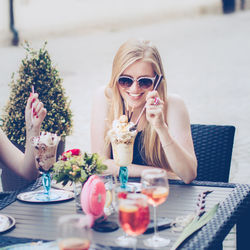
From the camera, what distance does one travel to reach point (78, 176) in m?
1.92

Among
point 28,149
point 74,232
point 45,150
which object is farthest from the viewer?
point 28,149

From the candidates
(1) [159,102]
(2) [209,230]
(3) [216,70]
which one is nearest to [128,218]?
(2) [209,230]

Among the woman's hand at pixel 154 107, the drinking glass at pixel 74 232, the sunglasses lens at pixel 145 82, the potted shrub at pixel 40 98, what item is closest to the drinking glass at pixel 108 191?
the woman's hand at pixel 154 107

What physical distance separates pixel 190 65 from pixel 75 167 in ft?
36.8

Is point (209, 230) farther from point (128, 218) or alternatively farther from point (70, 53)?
point (70, 53)

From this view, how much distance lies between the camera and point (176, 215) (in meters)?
1.91

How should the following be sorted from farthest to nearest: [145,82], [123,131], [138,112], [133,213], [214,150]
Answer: [214,150]
[138,112]
[145,82]
[123,131]
[133,213]

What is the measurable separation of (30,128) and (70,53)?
12.7 metres

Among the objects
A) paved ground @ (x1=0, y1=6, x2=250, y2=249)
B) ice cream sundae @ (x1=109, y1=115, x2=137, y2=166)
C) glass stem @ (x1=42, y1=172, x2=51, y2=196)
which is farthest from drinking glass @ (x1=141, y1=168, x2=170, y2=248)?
paved ground @ (x1=0, y1=6, x2=250, y2=249)

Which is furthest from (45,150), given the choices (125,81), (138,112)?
(138,112)

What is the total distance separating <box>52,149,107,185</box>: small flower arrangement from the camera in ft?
6.28

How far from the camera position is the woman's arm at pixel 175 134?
2.29 meters

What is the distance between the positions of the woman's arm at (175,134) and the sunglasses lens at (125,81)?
0.95ft

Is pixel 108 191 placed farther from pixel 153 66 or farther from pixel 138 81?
pixel 153 66
